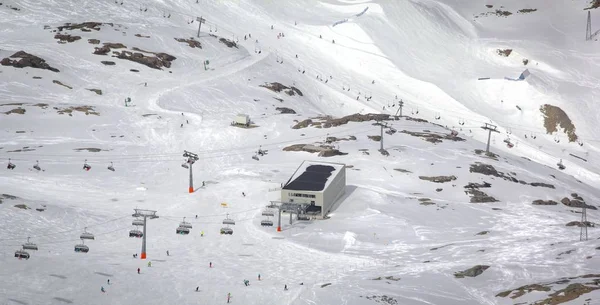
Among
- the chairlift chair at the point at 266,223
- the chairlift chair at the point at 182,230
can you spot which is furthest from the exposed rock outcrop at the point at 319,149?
the chairlift chair at the point at 182,230

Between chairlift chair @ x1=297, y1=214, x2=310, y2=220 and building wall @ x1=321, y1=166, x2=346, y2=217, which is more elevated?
building wall @ x1=321, y1=166, x2=346, y2=217

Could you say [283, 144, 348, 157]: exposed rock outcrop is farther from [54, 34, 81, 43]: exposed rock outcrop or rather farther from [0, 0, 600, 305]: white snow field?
[54, 34, 81, 43]: exposed rock outcrop

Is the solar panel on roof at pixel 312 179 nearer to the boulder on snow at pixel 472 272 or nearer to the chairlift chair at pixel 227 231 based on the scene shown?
the chairlift chair at pixel 227 231

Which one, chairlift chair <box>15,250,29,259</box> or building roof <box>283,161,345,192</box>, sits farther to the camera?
building roof <box>283,161,345,192</box>

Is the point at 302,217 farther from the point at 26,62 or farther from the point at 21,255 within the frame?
the point at 26,62

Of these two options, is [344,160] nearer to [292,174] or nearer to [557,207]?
[292,174]

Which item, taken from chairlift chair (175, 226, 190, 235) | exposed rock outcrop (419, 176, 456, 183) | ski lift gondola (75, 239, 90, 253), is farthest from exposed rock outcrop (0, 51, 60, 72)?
ski lift gondola (75, 239, 90, 253)

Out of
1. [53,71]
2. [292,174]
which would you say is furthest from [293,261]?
[53,71]
